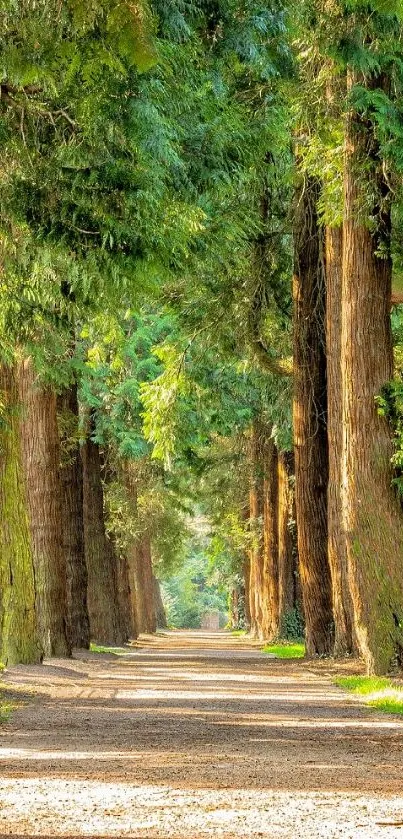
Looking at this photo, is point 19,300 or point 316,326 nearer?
point 19,300

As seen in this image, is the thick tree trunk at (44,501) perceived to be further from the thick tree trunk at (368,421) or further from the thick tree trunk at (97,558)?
the thick tree trunk at (97,558)

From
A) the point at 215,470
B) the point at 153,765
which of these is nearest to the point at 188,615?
the point at 215,470

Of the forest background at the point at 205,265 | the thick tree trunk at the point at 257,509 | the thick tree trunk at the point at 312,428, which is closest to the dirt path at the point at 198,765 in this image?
the forest background at the point at 205,265

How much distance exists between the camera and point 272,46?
46.1 feet

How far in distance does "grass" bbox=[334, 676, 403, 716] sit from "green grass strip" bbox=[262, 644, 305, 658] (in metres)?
11.3

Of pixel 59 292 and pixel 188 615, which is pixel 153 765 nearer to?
pixel 59 292

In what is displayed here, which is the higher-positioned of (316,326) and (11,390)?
(316,326)

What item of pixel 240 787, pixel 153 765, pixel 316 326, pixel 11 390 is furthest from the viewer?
pixel 316 326

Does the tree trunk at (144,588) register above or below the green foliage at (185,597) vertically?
below

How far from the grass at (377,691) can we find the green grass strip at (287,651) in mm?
11293

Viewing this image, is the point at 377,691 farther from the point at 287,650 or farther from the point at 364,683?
the point at 287,650

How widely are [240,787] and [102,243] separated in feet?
16.4

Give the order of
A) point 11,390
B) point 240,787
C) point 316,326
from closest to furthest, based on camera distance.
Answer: point 240,787 → point 11,390 → point 316,326

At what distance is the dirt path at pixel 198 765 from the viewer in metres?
6.30
